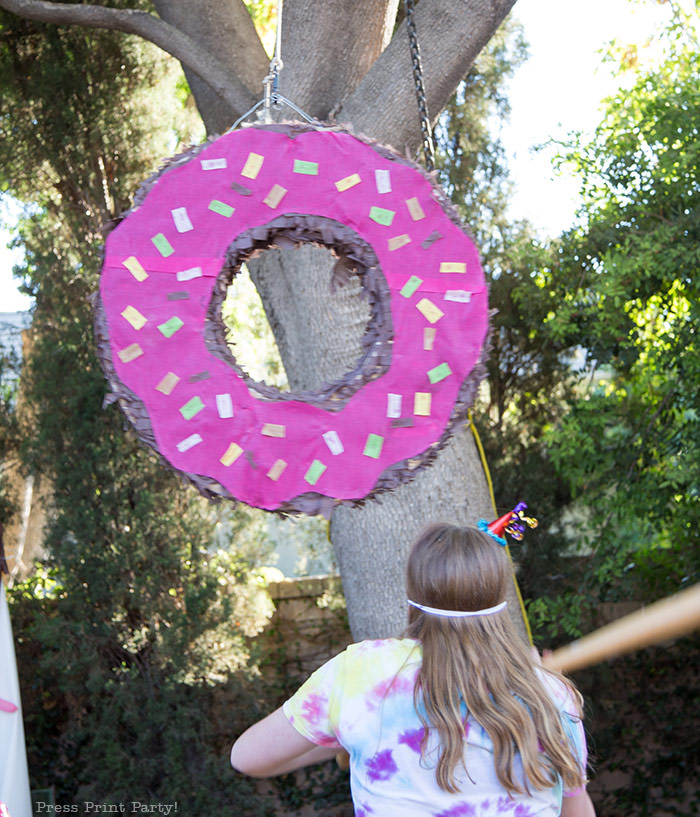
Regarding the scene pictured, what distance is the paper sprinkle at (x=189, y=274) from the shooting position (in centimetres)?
142

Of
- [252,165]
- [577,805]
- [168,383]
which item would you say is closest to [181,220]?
[252,165]

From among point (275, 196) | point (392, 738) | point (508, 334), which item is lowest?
point (392, 738)

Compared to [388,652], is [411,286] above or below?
above

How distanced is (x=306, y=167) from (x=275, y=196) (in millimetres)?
79

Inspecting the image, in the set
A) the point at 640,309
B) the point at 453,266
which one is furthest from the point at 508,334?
the point at 453,266

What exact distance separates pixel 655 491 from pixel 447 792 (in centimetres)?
222

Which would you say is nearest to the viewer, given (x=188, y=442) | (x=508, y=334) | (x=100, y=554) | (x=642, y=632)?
(x=642, y=632)

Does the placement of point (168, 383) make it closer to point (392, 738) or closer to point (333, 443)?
point (333, 443)

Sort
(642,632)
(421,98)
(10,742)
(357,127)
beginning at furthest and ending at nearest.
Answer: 1. (357,127)
2. (10,742)
3. (421,98)
4. (642,632)

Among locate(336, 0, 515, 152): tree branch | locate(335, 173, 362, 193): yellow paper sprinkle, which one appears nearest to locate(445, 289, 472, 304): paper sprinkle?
locate(335, 173, 362, 193): yellow paper sprinkle

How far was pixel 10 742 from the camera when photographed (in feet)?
7.39

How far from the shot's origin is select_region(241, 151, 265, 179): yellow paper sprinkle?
1.44 m

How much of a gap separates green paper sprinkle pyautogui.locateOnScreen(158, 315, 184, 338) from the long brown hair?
562 millimetres

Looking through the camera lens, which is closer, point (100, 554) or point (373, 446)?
point (373, 446)
